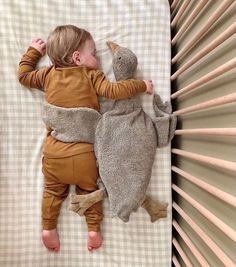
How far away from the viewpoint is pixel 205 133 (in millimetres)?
983

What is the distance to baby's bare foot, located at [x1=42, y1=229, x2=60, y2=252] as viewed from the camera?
1288 mm

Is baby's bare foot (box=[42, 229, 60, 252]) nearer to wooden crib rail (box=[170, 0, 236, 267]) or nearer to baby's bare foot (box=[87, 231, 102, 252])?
baby's bare foot (box=[87, 231, 102, 252])

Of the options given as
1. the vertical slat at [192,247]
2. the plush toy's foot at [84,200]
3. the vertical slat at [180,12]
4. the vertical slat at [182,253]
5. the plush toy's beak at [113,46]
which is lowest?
the vertical slat at [182,253]

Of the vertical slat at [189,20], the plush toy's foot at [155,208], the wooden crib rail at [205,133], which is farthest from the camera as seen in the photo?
the plush toy's foot at [155,208]

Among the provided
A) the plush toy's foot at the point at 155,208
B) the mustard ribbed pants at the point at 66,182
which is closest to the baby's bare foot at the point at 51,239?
the mustard ribbed pants at the point at 66,182

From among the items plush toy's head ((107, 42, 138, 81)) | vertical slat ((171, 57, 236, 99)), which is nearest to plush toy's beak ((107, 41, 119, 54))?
plush toy's head ((107, 42, 138, 81))

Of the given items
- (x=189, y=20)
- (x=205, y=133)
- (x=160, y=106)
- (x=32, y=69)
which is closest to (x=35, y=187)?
(x=32, y=69)

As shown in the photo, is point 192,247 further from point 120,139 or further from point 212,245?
point 120,139

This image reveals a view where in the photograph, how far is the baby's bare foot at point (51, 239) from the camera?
1.29 meters

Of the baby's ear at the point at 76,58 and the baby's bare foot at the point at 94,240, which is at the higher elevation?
the baby's ear at the point at 76,58

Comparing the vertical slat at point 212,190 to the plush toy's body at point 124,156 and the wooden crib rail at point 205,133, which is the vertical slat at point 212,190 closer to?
the wooden crib rail at point 205,133

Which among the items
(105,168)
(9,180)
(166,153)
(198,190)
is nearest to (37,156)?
(9,180)

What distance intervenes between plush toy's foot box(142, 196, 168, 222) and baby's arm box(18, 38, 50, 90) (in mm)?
532

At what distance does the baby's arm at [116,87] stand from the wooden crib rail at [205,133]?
0.43ft
